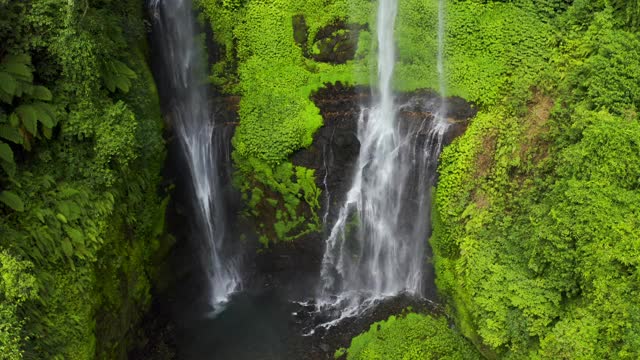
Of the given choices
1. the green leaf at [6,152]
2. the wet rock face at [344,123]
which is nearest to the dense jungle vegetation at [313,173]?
the green leaf at [6,152]

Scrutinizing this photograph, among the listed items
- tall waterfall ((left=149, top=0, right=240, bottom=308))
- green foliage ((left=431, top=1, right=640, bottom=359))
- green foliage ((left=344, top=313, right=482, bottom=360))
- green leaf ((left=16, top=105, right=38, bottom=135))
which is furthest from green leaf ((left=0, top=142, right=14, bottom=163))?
green foliage ((left=431, top=1, right=640, bottom=359))

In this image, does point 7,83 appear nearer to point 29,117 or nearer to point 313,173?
point 29,117

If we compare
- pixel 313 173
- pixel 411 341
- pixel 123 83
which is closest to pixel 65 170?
pixel 123 83

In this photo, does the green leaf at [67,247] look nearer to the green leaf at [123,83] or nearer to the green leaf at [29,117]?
the green leaf at [29,117]

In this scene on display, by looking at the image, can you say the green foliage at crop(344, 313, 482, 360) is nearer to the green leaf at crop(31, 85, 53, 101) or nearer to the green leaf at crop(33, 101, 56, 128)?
the green leaf at crop(33, 101, 56, 128)

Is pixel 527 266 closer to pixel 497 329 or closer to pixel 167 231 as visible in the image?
pixel 497 329

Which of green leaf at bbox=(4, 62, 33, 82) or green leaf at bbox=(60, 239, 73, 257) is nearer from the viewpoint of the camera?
green leaf at bbox=(4, 62, 33, 82)

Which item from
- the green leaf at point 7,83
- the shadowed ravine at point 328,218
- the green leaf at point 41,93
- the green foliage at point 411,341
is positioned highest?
the green leaf at point 7,83
